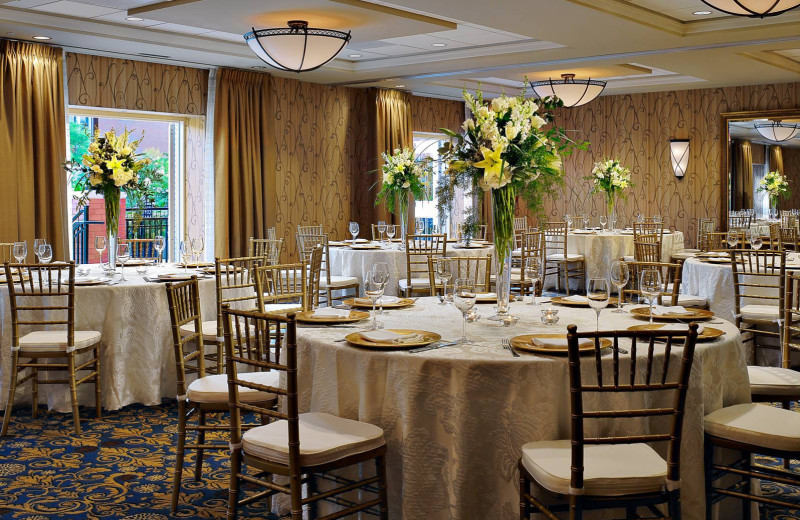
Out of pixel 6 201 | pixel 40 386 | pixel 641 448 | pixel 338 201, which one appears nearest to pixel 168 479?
pixel 40 386

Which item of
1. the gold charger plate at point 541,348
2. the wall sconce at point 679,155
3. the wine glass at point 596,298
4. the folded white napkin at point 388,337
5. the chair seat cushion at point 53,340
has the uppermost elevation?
the wall sconce at point 679,155

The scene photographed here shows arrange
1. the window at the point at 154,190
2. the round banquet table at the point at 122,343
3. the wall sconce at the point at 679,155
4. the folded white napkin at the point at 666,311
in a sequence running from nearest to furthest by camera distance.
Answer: the folded white napkin at the point at 666,311 < the round banquet table at the point at 122,343 < the window at the point at 154,190 < the wall sconce at the point at 679,155

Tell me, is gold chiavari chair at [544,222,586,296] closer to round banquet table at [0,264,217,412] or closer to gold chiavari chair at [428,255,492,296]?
gold chiavari chair at [428,255,492,296]

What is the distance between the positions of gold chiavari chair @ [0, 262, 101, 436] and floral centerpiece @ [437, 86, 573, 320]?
263 cm

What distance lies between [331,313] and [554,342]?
49.0 inches

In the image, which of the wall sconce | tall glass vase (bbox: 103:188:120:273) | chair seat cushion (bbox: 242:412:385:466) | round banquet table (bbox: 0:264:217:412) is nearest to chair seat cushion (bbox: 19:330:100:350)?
round banquet table (bbox: 0:264:217:412)

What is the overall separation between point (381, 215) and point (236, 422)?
30.0 feet

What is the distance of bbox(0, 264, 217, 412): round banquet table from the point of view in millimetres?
5414

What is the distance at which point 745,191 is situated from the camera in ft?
40.9

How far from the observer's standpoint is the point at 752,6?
5199 millimetres

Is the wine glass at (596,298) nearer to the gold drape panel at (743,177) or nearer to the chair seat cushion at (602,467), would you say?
the chair seat cushion at (602,467)

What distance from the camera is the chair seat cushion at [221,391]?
11.6 feet

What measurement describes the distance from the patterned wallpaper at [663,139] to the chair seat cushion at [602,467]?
10.0 m

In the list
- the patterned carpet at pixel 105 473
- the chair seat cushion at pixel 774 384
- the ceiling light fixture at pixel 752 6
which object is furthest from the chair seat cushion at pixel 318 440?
the ceiling light fixture at pixel 752 6
